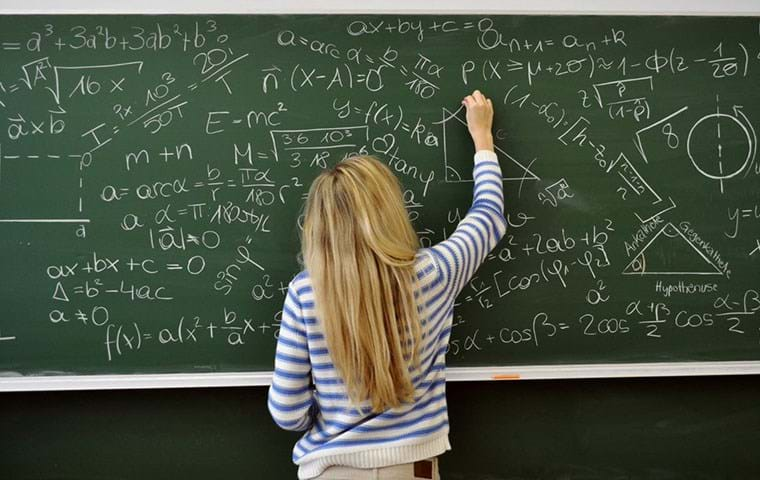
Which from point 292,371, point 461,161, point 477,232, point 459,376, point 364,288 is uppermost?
point 461,161

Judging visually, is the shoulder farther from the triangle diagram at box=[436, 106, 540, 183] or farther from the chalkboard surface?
the triangle diagram at box=[436, 106, 540, 183]

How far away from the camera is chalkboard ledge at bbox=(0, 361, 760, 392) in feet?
8.52

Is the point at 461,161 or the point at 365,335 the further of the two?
the point at 461,161

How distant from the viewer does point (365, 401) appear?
1910 millimetres

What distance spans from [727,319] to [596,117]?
3.57 ft

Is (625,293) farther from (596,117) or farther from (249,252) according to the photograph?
(249,252)

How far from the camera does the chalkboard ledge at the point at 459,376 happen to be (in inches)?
102

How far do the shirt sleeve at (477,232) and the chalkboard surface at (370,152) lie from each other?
0.66ft

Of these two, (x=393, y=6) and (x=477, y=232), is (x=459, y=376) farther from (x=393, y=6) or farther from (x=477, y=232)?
(x=393, y=6)

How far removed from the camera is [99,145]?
2.62 m

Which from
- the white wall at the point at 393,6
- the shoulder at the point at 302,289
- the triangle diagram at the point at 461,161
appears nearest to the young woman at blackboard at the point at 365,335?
the shoulder at the point at 302,289

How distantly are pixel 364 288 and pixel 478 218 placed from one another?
2.13 ft

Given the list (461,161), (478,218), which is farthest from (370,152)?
(478,218)

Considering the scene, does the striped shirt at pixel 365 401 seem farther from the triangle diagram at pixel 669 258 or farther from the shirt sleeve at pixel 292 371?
the triangle diagram at pixel 669 258
